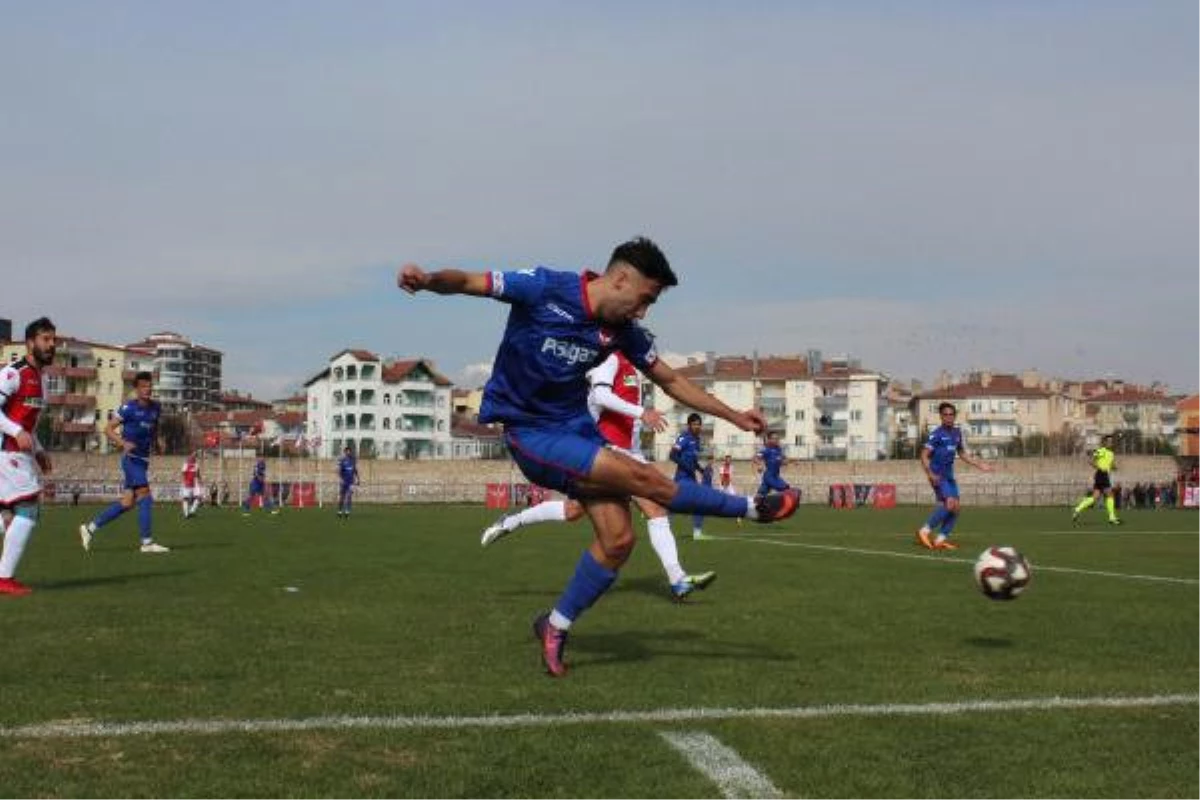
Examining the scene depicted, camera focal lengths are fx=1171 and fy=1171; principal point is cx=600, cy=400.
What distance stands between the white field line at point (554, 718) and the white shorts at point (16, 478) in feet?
22.8

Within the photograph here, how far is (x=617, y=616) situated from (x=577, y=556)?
8.73 m

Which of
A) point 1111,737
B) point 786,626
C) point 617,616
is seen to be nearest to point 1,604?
point 617,616

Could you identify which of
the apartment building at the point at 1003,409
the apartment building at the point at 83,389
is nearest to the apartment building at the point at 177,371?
the apartment building at the point at 83,389

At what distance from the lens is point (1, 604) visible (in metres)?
10.6

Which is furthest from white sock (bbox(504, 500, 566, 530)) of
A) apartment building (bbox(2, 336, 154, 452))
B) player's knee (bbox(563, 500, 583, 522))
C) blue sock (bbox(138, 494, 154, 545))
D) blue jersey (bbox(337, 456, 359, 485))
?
apartment building (bbox(2, 336, 154, 452))

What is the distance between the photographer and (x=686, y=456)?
22.5 meters

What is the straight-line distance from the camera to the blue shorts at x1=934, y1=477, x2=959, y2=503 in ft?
67.6

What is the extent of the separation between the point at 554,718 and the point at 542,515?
7205mm

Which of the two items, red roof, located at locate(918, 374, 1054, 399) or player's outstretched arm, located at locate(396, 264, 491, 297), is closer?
player's outstretched arm, located at locate(396, 264, 491, 297)

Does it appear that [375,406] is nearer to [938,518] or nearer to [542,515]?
[938,518]

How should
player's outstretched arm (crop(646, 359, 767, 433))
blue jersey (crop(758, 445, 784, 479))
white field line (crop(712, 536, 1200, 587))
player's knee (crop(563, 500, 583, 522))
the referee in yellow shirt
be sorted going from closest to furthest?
1. player's outstretched arm (crop(646, 359, 767, 433))
2. player's knee (crop(563, 500, 583, 522))
3. white field line (crop(712, 536, 1200, 587))
4. blue jersey (crop(758, 445, 784, 479))
5. the referee in yellow shirt

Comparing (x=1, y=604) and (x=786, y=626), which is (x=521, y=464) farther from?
(x=1, y=604)

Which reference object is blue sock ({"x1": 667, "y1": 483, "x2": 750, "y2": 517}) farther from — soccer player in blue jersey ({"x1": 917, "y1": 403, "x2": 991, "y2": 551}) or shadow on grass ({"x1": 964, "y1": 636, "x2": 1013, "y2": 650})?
soccer player in blue jersey ({"x1": 917, "y1": 403, "x2": 991, "y2": 551})

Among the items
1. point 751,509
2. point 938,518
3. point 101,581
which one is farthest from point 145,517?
point 751,509
